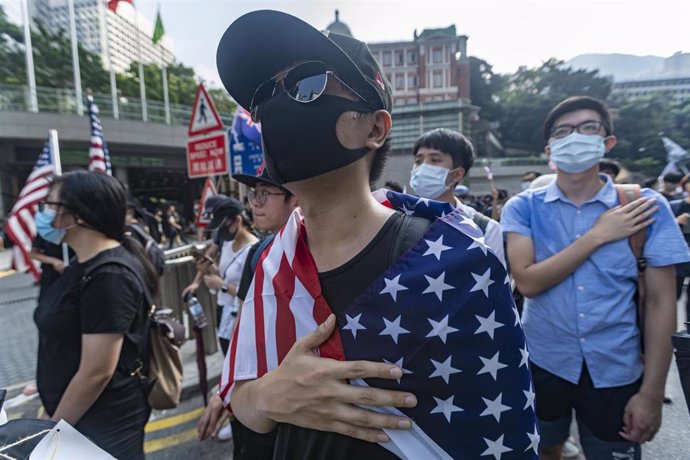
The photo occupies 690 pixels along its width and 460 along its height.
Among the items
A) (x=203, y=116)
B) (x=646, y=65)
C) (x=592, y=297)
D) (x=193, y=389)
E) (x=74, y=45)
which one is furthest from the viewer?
(x=74, y=45)

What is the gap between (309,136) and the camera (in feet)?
3.12

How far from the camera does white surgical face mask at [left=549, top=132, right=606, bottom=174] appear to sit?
193 centimetres

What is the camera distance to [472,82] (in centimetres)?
6134

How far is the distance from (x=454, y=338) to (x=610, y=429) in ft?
4.66

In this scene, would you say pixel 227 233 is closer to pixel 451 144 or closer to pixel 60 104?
pixel 451 144

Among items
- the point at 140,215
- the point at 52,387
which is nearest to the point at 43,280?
the point at 140,215

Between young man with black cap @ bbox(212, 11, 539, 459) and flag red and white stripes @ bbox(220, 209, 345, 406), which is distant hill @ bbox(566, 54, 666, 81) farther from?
flag red and white stripes @ bbox(220, 209, 345, 406)

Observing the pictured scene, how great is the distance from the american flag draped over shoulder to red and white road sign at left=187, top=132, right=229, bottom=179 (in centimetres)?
493

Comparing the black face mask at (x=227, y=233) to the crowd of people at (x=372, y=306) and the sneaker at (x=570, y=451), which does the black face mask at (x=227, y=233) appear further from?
the sneaker at (x=570, y=451)

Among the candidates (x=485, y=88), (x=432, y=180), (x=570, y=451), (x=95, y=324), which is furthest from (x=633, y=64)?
(x=485, y=88)

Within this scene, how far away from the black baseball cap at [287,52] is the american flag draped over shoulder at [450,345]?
0.41 meters

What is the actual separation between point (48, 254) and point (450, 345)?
5309 mm

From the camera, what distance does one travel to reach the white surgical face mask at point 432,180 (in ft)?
9.04

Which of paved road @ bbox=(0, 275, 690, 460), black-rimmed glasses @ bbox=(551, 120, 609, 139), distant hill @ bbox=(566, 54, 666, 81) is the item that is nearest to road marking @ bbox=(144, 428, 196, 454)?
paved road @ bbox=(0, 275, 690, 460)
